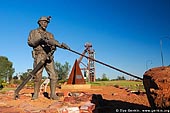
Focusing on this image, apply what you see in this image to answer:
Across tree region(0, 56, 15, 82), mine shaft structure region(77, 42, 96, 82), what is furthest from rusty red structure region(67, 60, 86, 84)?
tree region(0, 56, 15, 82)

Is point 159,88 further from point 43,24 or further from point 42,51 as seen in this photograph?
point 43,24

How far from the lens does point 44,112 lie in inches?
189

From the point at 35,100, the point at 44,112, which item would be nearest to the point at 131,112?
the point at 44,112

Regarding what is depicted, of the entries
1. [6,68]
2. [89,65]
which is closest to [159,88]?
[89,65]

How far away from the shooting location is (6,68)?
2034 inches

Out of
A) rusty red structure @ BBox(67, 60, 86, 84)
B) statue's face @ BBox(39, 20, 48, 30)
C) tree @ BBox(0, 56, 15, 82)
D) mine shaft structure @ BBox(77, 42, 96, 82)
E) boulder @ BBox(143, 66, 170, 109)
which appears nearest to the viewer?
boulder @ BBox(143, 66, 170, 109)

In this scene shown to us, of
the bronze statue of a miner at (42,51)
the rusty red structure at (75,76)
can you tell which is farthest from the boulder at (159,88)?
the rusty red structure at (75,76)

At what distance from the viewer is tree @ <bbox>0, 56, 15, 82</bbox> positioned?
50094 mm

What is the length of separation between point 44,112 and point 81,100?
1574 millimetres

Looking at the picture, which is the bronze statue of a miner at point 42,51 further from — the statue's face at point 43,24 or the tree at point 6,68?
the tree at point 6,68

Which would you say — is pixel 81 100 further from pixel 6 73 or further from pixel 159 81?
pixel 6 73

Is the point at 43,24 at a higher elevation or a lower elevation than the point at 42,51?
higher

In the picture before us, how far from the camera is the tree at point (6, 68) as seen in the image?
5009cm

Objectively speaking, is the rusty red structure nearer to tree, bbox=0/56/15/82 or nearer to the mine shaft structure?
the mine shaft structure
